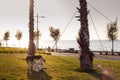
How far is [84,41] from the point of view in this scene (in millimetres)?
21656

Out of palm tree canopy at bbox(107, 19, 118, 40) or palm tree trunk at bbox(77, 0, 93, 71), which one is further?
palm tree canopy at bbox(107, 19, 118, 40)

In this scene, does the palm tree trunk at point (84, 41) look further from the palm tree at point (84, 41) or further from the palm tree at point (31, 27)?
the palm tree at point (31, 27)

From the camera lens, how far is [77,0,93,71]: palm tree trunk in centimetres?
2136

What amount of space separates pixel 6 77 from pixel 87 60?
24.1 ft

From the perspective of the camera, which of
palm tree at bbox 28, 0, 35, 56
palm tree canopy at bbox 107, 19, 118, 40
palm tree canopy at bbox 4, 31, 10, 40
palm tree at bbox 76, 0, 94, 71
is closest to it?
palm tree at bbox 76, 0, 94, 71

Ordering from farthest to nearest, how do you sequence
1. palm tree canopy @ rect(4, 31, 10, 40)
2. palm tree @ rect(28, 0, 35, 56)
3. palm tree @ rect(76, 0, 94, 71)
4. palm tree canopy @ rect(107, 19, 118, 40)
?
1. palm tree canopy @ rect(4, 31, 10, 40)
2. palm tree canopy @ rect(107, 19, 118, 40)
3. palm tree @ rect(28, 0, 35, 56)
4. palm tree @ rect(76, 0, 94, 71)

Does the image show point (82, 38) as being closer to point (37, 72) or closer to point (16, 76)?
point (37, 72)

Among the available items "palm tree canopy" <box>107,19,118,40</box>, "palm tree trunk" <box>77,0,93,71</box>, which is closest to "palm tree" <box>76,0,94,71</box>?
"palm tree trunk" <box>77,0,93,71</box>

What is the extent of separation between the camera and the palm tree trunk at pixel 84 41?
2136 cm

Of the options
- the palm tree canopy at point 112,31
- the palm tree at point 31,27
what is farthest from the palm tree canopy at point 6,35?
the palm tree at point 31,27

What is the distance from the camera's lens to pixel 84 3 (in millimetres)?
21578

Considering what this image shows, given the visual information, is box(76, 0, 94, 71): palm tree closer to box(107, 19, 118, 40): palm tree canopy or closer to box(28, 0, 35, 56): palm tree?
box(28, 0, 35, 56): palm tree

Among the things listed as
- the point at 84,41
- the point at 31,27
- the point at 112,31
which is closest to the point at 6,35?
the point at 112,31

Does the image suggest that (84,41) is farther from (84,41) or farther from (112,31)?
(112,31)
